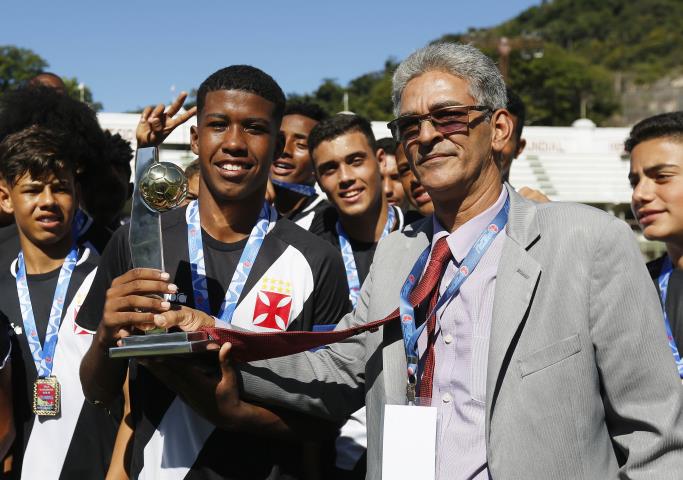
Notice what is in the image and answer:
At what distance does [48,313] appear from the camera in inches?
139

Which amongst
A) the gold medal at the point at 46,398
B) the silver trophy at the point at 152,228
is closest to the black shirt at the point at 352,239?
the gold medal at the point at 46,398

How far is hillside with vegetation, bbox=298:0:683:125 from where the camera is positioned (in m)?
71.9

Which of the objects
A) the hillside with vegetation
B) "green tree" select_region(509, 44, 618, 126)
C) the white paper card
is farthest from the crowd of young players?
"green tree" select_region(509, 44, 618, 126)

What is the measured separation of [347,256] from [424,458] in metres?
2.58

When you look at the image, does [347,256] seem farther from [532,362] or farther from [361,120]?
[532,362]

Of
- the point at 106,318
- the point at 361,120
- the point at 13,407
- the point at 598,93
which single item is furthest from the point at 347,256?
the point at 598,93

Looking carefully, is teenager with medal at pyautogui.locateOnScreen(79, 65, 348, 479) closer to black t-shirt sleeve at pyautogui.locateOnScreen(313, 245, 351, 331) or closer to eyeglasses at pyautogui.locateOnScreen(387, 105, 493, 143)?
black t-shirt sleeve at pyautogui.locateOnScreen(313, 245, 351, 331)

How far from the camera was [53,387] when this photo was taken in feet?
11.0

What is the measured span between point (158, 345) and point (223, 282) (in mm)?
693

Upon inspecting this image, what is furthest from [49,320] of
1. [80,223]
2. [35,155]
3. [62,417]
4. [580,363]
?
[580,363]

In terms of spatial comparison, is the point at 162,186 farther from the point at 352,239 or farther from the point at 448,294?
the point at 352,239

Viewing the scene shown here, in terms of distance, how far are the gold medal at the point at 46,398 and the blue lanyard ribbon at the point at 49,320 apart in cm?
5

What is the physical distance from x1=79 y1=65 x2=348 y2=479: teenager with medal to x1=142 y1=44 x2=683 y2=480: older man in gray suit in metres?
0.20

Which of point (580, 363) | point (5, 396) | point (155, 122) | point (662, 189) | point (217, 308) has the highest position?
point (155, 122)
